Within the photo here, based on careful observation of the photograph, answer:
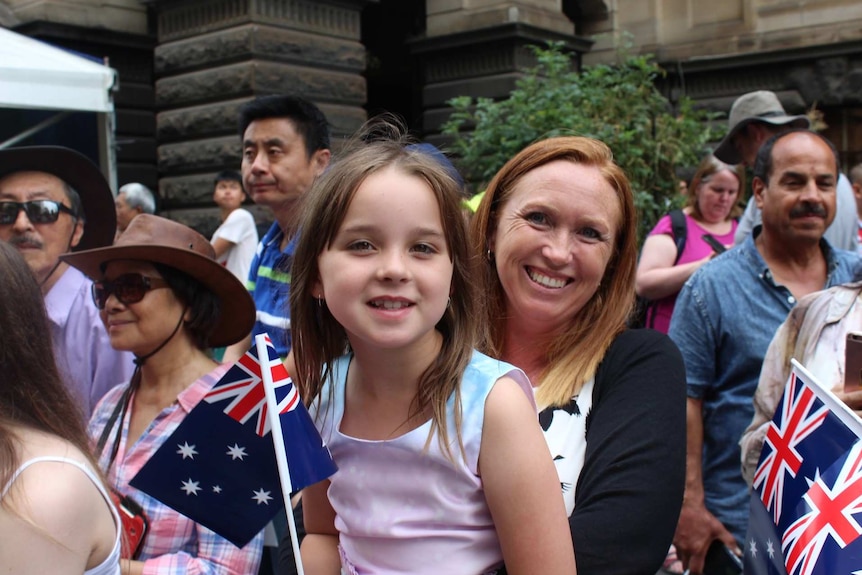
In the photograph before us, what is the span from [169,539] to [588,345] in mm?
1287

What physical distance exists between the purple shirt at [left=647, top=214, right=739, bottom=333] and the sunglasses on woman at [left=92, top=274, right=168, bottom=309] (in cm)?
273

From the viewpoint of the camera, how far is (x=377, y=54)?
46.2 ft

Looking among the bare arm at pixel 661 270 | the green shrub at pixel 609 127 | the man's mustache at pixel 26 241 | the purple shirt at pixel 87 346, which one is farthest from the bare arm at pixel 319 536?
the green shrub at pixel 609 127

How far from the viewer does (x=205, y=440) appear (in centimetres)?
209

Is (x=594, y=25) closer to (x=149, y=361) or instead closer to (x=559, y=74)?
(x=559, y=74)

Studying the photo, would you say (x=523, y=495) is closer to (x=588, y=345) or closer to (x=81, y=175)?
(x=588, y=345)

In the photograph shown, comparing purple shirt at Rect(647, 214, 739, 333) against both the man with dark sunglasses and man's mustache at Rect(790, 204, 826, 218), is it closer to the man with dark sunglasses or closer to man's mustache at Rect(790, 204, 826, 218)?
man's mustache at Rect(790, 204, 826, 218)

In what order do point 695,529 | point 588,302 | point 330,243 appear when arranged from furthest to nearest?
point 695,529
point 588,302
point 330,243

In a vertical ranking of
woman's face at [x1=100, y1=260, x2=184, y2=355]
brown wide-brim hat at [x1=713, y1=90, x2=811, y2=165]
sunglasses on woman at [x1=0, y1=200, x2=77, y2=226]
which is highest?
brown wide-brim hat at [x1=713, y1=90, x2=811, y2=165]

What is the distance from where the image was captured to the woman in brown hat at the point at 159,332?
2586mm

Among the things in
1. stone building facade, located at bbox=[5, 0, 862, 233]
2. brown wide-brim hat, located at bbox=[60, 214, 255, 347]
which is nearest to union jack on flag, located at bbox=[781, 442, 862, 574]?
brown wide-brim hat, located at bbox=[60, 214, 255, 347]

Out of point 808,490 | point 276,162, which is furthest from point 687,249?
point 808,490

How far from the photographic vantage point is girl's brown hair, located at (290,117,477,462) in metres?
1.65

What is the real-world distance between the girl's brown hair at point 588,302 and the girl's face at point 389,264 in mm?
437
